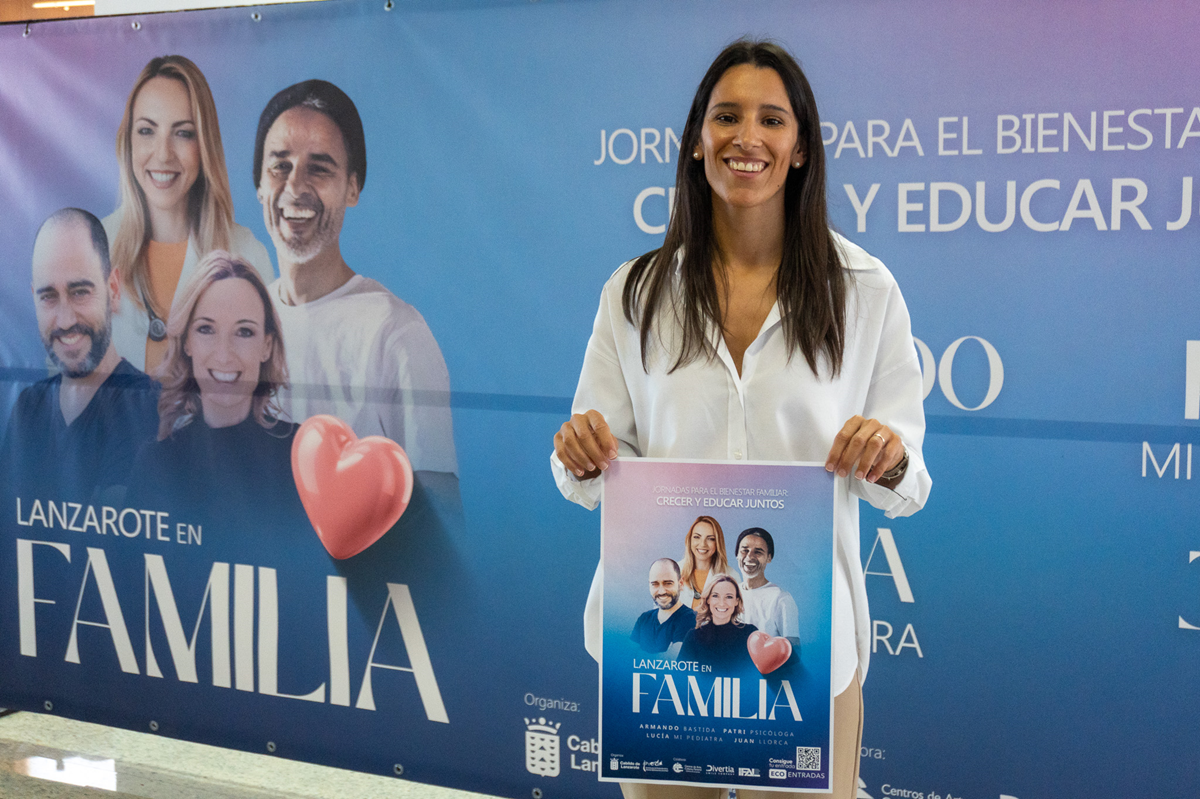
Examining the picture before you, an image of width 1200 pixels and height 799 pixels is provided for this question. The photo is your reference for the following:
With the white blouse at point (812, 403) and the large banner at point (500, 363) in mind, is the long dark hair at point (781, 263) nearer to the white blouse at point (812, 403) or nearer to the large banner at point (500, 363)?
the white blouse at point (812, 403)

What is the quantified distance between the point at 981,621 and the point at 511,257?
140cm

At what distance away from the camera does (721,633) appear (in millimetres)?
1223

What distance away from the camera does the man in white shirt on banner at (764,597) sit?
122cm

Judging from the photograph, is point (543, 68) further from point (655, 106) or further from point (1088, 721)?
point (1088, 721)

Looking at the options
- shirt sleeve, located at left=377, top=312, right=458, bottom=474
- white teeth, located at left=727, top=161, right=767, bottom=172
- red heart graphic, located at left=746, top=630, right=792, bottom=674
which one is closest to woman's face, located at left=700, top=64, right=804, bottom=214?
white teeth, located at left=727, top=161, right=767, bottom=172

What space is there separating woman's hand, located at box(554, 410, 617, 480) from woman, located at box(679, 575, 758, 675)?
206 mm

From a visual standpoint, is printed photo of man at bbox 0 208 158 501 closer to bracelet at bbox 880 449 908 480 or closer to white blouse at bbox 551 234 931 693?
white blouse at bbox 551 234 931 693

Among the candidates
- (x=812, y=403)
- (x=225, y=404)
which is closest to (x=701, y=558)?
(x=812, y=403)

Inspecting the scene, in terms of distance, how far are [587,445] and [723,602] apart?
25 centimetres

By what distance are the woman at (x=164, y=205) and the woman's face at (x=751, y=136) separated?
1.83 m

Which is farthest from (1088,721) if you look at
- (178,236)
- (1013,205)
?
(178,236)

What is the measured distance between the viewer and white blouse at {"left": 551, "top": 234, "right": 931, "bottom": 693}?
4.15 ft

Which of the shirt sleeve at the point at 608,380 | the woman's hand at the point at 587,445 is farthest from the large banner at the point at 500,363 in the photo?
the woman's hand at the point at 587,445

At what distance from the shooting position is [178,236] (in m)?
2.84
